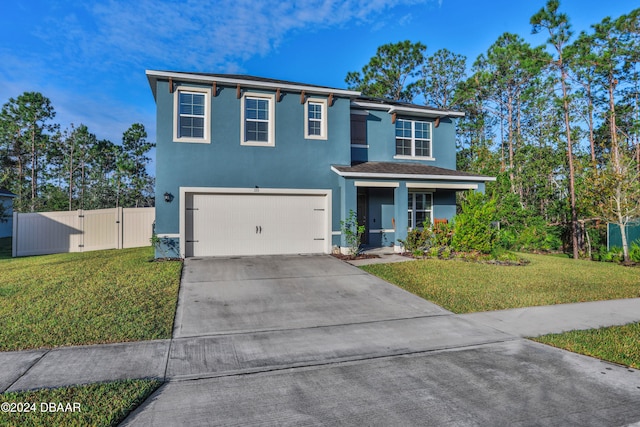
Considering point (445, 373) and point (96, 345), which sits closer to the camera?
point (445, 373)

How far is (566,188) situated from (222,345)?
68.3 ft

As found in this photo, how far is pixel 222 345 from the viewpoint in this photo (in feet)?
15.0

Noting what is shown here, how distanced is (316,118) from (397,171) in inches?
135

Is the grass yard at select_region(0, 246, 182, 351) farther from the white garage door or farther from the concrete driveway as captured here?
the white garage door

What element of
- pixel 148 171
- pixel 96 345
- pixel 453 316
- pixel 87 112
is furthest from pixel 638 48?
pixel 87 112

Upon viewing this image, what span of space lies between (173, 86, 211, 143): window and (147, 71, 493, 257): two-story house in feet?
0.10

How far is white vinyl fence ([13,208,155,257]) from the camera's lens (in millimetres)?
12875

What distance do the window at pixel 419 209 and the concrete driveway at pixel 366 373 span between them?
7.64 m

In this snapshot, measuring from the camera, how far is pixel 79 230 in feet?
44.0

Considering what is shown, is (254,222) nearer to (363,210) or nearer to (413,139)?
(363,210)

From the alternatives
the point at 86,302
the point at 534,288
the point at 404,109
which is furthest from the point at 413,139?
the point at 86,302

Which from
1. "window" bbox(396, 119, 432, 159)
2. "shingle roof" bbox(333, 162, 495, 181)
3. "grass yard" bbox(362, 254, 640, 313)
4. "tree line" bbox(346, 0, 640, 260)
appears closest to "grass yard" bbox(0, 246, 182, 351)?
"grass yard" bbox(362, 254, 640, 313)

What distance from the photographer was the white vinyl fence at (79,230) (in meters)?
12.9

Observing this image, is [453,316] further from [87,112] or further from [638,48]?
[87,112]
